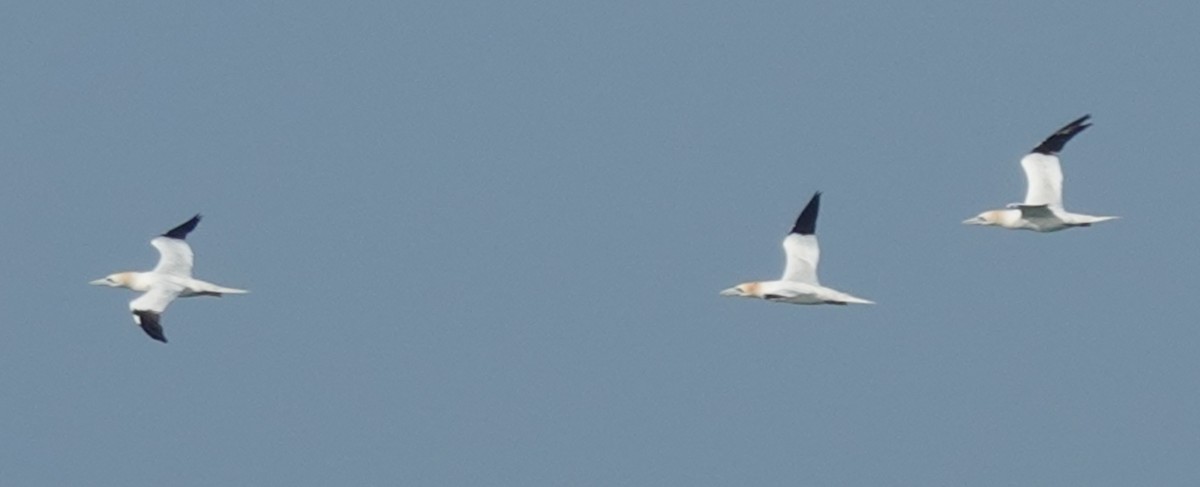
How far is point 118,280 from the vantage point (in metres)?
69.2

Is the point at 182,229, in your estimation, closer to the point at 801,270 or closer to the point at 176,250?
the point at 176,250

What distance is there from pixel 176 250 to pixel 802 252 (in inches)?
574

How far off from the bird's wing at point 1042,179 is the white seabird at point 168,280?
1719cm

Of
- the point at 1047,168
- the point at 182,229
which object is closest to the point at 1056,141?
the point at 1047,168

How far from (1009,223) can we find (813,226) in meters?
5.44

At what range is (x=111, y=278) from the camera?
69.4 metres

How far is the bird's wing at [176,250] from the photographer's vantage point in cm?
6788

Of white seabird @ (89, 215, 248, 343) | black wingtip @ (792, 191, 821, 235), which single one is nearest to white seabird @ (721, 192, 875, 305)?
black wingtip @ (792, 191, 821, 235)

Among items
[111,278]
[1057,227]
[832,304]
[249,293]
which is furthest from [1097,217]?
[111,278]

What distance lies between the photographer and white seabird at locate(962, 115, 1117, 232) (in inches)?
2542

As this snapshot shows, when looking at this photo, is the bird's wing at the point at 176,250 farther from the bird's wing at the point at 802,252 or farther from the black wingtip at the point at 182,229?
the bird's wing at the point at 802,252

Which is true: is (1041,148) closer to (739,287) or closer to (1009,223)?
(1009,223)

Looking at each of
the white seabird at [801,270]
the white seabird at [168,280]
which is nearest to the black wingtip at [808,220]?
the white seabird at [801,270]

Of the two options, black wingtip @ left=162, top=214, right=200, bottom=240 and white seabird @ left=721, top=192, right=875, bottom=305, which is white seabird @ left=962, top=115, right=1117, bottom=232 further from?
black wingtip @ left=162, top=214, right=200, bottom=240
